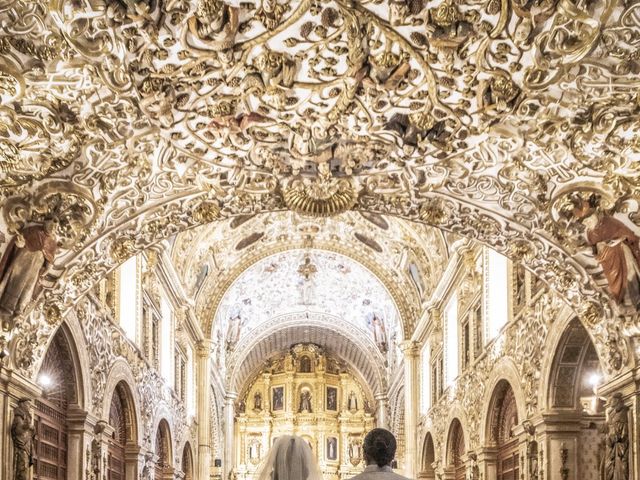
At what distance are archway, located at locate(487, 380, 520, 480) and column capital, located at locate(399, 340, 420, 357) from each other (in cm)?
1089

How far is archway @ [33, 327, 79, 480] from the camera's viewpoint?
14.4 meters

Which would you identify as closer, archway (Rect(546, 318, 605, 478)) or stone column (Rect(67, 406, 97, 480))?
archway (Rect(546, 318, 605, 478))

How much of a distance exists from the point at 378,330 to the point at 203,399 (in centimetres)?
971

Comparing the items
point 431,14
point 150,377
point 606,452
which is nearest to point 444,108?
point 431,14

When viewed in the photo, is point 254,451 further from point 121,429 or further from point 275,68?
point 275,68

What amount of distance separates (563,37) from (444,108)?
2043mm

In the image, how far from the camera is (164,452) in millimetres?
25188

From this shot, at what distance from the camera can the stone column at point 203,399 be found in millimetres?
30578

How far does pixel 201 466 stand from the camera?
101ft

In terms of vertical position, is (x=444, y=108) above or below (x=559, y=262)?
above

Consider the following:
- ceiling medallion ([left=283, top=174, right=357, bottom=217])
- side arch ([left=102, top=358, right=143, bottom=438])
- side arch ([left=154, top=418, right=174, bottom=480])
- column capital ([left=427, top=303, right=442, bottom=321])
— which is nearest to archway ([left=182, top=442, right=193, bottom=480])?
side arch ([left=154, top=418, right=174, bottom=480])

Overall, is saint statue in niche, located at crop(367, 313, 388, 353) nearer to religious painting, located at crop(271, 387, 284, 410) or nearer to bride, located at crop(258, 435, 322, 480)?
religious painting, located at crop(271, 387, 284, 410)

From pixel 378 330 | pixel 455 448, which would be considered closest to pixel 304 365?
pixel 378 330

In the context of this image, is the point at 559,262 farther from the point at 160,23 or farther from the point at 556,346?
the point at 160,23
